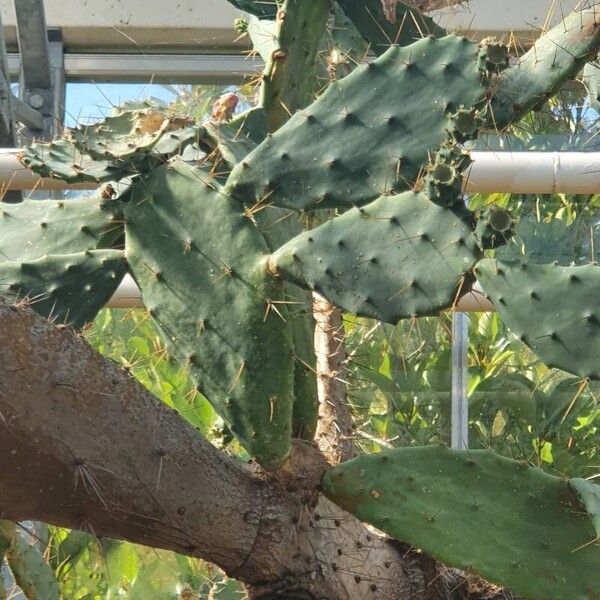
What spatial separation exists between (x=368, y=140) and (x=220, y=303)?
0.94 feet

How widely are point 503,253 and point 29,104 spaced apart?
172 centimetres

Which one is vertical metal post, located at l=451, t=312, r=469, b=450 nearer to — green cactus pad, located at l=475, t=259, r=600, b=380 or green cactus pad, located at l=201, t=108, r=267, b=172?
green cactus pad, located at l=201, t=108, r=267, b=172

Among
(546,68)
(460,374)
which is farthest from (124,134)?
(460,374)

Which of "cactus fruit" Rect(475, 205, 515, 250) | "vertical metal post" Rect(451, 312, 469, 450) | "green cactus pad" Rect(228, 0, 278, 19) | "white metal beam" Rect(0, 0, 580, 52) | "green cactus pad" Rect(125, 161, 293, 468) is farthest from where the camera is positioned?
"white metal beam" Rect(0, 0, 580, 52)

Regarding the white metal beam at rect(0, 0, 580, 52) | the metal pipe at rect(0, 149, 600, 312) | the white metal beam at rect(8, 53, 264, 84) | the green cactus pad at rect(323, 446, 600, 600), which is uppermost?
the white metal beam at rect(0, 0, 580, 52)

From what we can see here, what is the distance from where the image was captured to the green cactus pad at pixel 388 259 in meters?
1.26

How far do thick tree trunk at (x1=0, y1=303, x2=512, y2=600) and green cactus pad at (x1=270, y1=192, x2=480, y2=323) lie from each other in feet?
0.78

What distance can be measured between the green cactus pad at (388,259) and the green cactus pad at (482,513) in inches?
9.5

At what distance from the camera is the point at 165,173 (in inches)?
58.3

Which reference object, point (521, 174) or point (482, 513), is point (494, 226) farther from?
point (521, 174)

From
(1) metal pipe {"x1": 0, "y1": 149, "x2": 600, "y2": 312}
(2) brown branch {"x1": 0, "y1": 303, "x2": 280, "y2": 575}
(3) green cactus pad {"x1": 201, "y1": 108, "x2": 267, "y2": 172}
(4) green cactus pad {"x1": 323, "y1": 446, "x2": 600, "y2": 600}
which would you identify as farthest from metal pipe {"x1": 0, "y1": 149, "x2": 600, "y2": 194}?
(2) brown branch {"x1": 0, "y1": 303, "x2": 280, "y2": 575}

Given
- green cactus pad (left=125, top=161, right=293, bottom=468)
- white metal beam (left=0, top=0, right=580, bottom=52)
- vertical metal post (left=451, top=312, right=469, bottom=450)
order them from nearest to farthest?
green cactus pad (left=125, top=161, right=293, bottom=468)
vertical metal post (left=451, top=312, right=469, bottom=450)
white metal beam (left=0, top=0, right=580, bottom=52)

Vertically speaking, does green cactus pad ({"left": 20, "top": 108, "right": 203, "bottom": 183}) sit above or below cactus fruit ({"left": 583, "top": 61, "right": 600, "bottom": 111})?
below

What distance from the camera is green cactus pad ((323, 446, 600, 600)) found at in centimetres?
138
